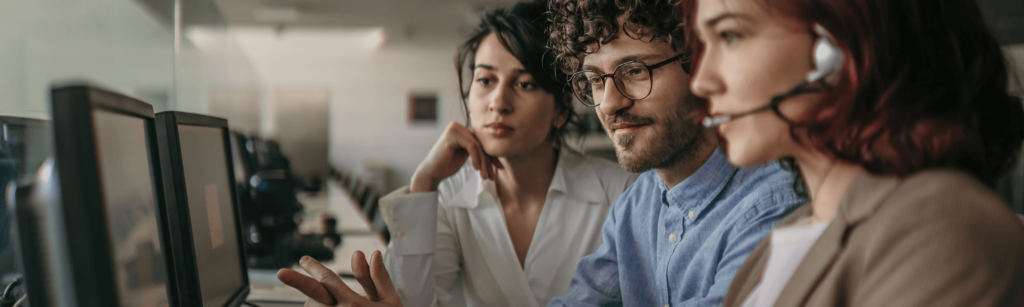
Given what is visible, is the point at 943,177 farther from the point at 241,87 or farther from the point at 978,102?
the point at 241,87

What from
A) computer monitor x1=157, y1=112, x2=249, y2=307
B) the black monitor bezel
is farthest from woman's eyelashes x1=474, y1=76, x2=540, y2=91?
the black monitor bezel

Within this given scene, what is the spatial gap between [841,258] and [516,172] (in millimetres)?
1155

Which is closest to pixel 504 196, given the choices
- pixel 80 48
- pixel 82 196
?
pixel 82 196

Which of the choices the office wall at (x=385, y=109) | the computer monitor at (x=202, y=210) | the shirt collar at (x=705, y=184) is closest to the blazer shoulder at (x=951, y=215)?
the shirt collar at (x=705, y=184)

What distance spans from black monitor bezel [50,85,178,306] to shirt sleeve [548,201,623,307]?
34.6 inches

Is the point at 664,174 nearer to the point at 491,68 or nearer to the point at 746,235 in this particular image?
the point at 746,235

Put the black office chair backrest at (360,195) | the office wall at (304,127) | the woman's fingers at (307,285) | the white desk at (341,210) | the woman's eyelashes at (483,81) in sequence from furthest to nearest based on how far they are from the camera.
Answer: the office wall at (304,127)
the black office chair backrest at (360,195)
the white desk at (341,210)
the woman's eyelashes at (483,81)
the woman's fingers at (307,285)

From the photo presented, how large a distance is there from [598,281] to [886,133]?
813mm

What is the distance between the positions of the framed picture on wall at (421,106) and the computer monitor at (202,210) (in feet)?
27.7

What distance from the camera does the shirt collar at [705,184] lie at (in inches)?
38.9

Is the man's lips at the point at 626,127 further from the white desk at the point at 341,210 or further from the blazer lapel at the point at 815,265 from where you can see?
the white desk at the point at 341,210

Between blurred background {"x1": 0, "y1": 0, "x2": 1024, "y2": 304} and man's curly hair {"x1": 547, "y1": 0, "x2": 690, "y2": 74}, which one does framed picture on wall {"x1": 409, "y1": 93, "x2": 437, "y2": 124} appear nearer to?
blurred background {"x1": 0, "y1": 0, "x2": 1024, "y2": 304}

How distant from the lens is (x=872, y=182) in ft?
1.57

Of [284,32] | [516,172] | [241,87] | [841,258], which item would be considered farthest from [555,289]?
[284,32]
